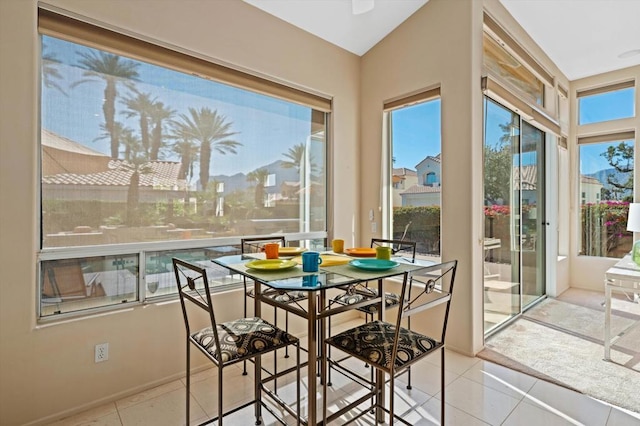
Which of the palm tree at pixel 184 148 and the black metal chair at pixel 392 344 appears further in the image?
the palm tree at pixel 184 148

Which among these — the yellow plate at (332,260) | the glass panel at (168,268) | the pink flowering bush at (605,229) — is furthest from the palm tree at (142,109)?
the pink flowering bush at (605,229)

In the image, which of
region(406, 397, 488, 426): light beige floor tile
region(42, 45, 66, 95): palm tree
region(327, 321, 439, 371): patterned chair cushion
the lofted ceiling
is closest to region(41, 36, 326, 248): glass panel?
region(42, 45, 66, 95): palm tree

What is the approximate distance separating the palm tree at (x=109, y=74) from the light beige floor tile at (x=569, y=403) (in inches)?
127

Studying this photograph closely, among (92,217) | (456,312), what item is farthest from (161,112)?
(456,312)

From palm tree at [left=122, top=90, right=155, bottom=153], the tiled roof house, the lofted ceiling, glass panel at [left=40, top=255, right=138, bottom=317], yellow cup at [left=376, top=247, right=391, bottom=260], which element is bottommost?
glass panel at [left=40, top=255, right=138, bottom=317]

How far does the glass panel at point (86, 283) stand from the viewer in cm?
202

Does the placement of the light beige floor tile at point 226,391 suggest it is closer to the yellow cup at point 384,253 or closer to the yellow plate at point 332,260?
the yellow plate at point 332,260

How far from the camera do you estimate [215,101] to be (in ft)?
8.89

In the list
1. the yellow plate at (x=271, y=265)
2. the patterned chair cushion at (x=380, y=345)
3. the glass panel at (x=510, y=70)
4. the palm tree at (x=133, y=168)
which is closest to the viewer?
the patterned chair cushion at (x=380, y=345)

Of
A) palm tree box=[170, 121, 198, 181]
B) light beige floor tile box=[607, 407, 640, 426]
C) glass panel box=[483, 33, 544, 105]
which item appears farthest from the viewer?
glass panel box=[483, 33, 544, 105]

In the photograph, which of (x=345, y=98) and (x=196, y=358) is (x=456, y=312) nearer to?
(x=196, y=358)

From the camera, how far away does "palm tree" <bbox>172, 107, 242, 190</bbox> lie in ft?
8.46

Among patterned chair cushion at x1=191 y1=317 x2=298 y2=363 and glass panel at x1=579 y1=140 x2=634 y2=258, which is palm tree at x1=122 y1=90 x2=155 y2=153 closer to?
patterned chair cushion at x1=191 y1=317 x2=298 y2=363

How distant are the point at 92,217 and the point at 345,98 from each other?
260 centimetres
